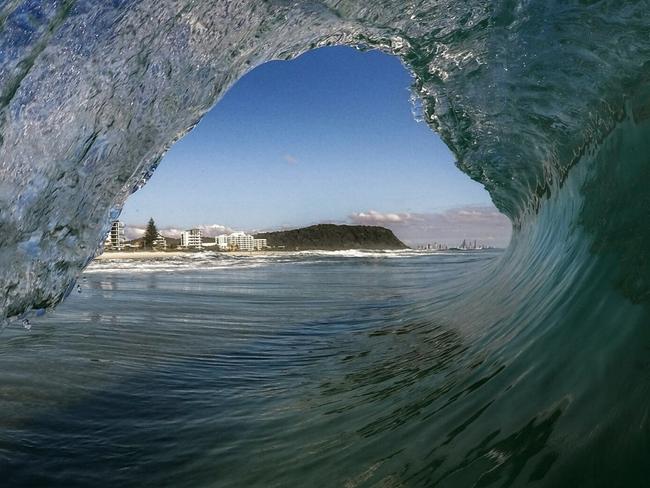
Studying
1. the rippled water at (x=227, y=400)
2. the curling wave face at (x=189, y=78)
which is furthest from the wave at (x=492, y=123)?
A: the rippled water at (x=227, y=400)

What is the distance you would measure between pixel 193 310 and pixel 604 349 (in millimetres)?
4493

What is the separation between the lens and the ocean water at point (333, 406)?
46.1 inches

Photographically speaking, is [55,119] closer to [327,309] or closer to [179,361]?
[179,361]

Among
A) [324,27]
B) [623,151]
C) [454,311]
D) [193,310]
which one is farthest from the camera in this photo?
[193,310]

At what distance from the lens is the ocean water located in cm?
117

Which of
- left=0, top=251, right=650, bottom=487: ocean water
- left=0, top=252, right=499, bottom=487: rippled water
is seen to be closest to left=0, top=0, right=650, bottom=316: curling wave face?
left=0, top=251, right=650, bottom=487: ocean water

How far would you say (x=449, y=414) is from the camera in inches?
61.9

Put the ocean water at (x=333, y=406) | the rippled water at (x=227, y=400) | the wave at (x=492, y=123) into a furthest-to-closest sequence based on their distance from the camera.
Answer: the rippled water at (x=227, y=400) < the wave at (x=492, y=123) < the ocean water at (x=333, y=406)

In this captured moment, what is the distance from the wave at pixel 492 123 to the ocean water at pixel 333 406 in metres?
0.01

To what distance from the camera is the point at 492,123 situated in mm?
3879

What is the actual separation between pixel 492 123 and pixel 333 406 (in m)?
2.61

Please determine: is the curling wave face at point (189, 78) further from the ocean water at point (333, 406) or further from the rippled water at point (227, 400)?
the rippled water at point (227, 400)

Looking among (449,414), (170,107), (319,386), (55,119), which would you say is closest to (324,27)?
(170,107)

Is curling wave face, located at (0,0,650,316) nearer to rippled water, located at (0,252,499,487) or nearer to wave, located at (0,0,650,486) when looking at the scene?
wave, located at (0,0,650,486)
